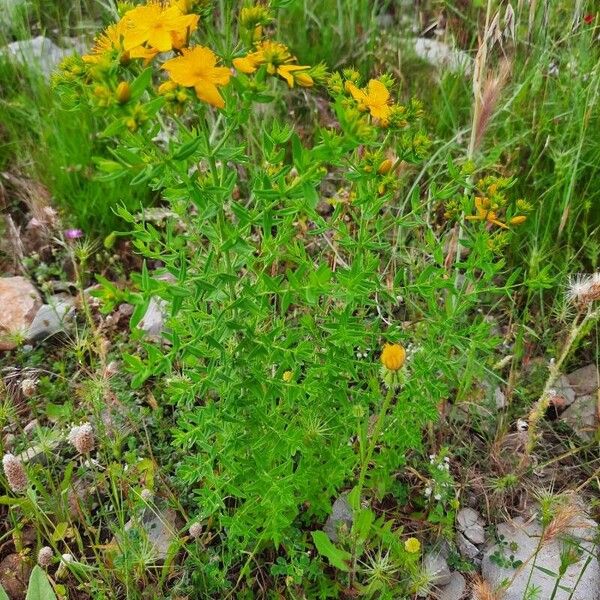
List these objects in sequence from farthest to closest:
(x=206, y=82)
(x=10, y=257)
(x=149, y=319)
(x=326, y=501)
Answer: (x=10, y=257) < (x=149, y=319) < (x=326, y=501) < (x=206, y=82)

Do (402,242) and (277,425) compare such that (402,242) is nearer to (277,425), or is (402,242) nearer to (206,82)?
(277,425)

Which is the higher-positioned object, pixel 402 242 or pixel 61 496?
pixel 402 242

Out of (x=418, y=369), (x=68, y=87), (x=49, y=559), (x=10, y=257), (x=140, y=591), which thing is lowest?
(x=140, y=591)

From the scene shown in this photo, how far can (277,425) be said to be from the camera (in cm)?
169

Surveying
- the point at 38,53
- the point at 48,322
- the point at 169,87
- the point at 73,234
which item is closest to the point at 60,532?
the point at 48,322

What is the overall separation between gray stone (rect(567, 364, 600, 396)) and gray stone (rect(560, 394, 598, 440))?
0.03 m

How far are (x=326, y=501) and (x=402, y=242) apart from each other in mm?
1021

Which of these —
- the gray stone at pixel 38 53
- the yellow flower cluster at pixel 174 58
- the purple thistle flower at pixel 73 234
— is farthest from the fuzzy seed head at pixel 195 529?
the gray stone at pixel 38 53

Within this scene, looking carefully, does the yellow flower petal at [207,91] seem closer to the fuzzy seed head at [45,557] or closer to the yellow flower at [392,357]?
the yellow flower at [392,357]

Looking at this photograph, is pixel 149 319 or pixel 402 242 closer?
pixel 402 242

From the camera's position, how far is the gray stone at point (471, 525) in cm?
208

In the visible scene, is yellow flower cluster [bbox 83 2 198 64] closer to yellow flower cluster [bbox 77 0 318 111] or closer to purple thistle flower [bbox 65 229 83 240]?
Result: yellow flower cluster [bbox 77 0 318 111]

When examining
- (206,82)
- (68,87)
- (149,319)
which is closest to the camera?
(206,82)

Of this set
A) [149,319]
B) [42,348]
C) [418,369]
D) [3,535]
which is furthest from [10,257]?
[418,369]
